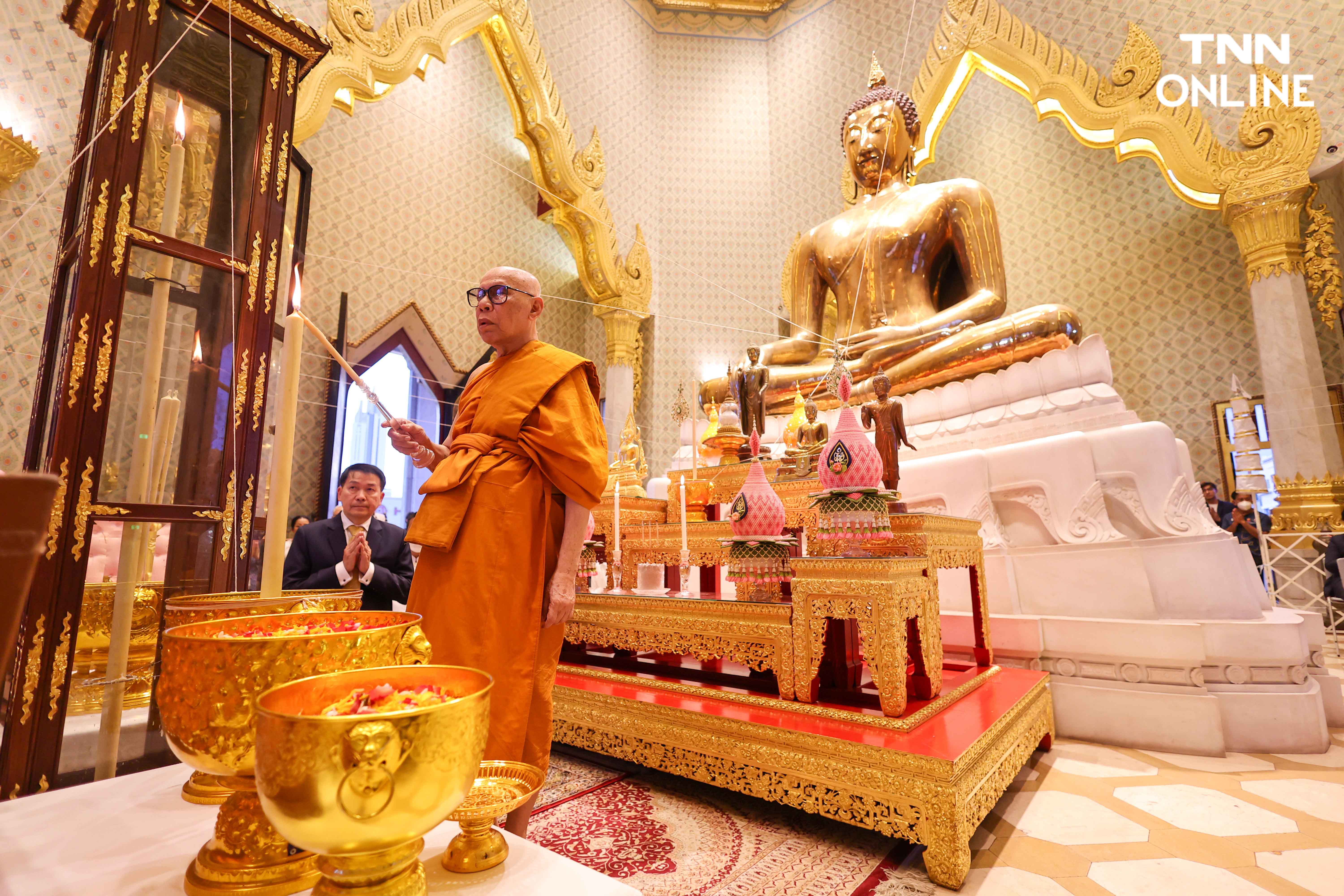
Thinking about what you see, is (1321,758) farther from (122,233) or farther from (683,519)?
(122,233)

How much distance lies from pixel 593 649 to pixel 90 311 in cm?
201

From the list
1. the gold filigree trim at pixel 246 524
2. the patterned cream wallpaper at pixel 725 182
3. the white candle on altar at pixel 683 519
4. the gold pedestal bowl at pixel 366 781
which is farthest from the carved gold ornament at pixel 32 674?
the patterned cream wallpaper at pixel 725 182

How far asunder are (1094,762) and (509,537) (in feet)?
6.33

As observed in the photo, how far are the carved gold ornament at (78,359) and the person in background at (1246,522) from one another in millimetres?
5350

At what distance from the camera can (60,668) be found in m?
1.10

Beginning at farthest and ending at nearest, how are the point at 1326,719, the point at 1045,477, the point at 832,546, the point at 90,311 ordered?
1. the point at 1045,477
2. the point at 1326,719
3. the point at 832,546
4. the point at 90,311

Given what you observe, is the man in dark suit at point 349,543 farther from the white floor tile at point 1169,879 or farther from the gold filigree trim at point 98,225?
the white floor tile at point 1169,879

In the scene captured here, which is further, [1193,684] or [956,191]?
[956,191]

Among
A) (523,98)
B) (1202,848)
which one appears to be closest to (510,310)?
(1202,848)

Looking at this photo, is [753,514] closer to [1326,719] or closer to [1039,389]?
[1039,389]

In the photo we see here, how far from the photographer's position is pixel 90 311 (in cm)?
119

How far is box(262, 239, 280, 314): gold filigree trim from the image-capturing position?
1429 mm

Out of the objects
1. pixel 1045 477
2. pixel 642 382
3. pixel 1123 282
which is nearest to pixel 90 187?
pixel 1045 477

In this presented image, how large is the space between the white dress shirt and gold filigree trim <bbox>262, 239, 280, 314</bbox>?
667 millimetres
